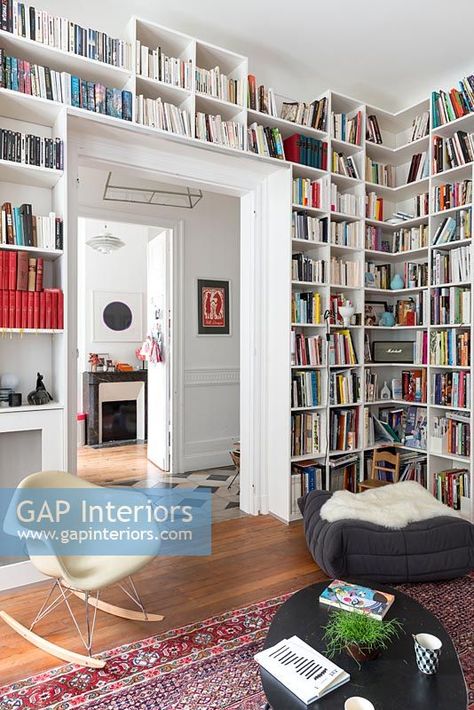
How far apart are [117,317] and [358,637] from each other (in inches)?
250

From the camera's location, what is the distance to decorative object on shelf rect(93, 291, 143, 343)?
23.7 feet

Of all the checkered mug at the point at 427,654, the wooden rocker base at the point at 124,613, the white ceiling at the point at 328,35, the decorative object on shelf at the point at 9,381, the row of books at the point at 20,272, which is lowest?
the wooden rocker base at the point at 124,613

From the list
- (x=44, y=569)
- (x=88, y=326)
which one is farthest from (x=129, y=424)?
(x=44, y=569)

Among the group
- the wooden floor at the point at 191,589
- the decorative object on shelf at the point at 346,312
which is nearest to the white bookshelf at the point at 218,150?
the decorative object on shelf at the point at 346,312

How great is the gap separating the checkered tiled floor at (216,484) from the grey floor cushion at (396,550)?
4.37 feet

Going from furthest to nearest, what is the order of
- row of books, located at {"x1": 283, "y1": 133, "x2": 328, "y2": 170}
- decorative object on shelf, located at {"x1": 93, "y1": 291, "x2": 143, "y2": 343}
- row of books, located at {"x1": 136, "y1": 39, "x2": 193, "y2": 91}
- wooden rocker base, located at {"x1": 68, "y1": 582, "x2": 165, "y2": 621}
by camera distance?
decorative object on shelf, located at {"x1": 93, "y1": 291, "x2": 143, "y2": 343}, row of books, located at {"x1": 283, "y1": 133, "x2": 328, "y2": 170}, row of books, located at {"x1": 136, "y1": 39, "x2": 193, "y2": 91}, wooden rocker base, located at {"x1": 68, "y1": 582, "x2": 165, "y2": 621}

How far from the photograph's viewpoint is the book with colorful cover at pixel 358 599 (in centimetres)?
190

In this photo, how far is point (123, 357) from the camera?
24.5 feet

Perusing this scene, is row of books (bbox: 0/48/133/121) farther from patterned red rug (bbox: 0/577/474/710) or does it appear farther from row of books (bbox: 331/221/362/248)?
patterned red rug (bbox: 0/577/474/710)

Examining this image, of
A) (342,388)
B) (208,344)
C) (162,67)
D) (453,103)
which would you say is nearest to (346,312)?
(342,388)

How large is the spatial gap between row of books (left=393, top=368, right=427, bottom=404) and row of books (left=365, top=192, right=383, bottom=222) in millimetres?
1376

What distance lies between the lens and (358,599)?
1.98 meters

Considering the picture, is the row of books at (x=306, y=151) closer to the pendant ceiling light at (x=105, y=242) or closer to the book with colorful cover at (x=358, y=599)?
the pendant ceiling light at (x=105, y=242)

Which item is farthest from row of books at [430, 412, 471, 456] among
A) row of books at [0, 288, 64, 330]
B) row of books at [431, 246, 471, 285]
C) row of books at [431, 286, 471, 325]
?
row of books at [0, 288, 64, 330]
